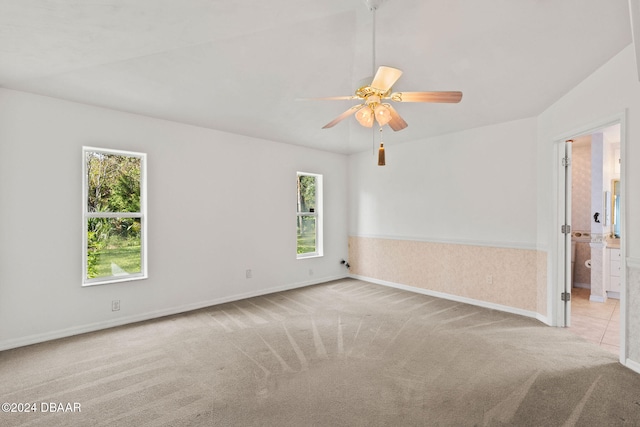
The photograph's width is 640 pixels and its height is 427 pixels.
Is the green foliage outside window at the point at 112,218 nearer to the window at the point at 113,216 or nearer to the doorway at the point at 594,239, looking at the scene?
the window at the point at 113,216

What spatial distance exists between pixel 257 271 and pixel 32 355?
2.75 m

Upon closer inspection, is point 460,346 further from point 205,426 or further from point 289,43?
point 289,43

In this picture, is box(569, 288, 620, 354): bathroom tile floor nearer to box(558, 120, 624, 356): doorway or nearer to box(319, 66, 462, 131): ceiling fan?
box(558, 120, 624, 356): doorway

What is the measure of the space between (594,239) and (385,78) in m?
4.94

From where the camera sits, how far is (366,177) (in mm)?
6129

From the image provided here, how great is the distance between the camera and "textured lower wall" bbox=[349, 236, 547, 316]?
→ 4027mm

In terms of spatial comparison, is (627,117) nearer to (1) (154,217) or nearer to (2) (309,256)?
(2) (309,256)

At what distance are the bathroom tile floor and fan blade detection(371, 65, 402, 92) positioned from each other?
326cm

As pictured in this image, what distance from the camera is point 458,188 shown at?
475 centimetres

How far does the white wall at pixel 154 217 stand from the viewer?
314 cm

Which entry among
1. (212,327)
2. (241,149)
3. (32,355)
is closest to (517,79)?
(241,149)

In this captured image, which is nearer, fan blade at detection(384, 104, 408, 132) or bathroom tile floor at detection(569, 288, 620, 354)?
fan blade at detection(384, 104, 408, 132)

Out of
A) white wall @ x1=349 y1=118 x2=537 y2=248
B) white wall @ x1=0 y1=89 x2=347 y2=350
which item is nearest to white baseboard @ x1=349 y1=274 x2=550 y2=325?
white wall @ x1=349 y1=118 x2=537 y2=248

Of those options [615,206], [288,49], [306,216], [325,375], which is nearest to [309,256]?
[306,216]
